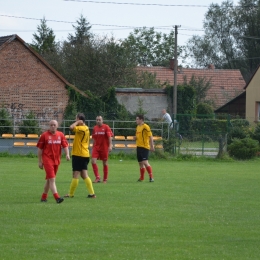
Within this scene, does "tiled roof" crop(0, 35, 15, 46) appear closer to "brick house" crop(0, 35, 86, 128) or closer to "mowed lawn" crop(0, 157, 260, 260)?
"brick house" crop(0, 35, 86, 128)

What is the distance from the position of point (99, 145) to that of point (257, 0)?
209ft

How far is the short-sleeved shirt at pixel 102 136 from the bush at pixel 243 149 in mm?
13564

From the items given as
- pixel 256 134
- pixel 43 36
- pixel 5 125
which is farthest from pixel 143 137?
pixel 43 36

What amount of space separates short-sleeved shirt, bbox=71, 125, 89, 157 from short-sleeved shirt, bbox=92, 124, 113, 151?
13.7 ft

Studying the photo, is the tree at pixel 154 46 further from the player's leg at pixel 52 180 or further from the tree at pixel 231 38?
the player's leg at pixel 52 180

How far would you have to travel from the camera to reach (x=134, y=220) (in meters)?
11.8

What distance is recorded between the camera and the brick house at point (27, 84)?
45.1 m

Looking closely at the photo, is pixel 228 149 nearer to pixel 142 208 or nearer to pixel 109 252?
pixel 142 208

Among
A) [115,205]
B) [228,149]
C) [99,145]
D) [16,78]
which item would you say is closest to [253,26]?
[16,78]

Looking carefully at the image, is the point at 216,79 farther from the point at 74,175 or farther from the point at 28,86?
the point at 74,175

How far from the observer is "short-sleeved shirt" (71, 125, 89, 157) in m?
15.6

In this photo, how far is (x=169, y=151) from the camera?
3262cm

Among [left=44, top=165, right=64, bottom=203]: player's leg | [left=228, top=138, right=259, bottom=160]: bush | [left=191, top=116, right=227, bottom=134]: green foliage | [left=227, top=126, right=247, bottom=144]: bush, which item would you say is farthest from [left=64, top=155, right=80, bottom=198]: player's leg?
[left=191, top=116, right=227, bottom=134]: green foliage

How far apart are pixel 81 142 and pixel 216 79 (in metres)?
57.1
